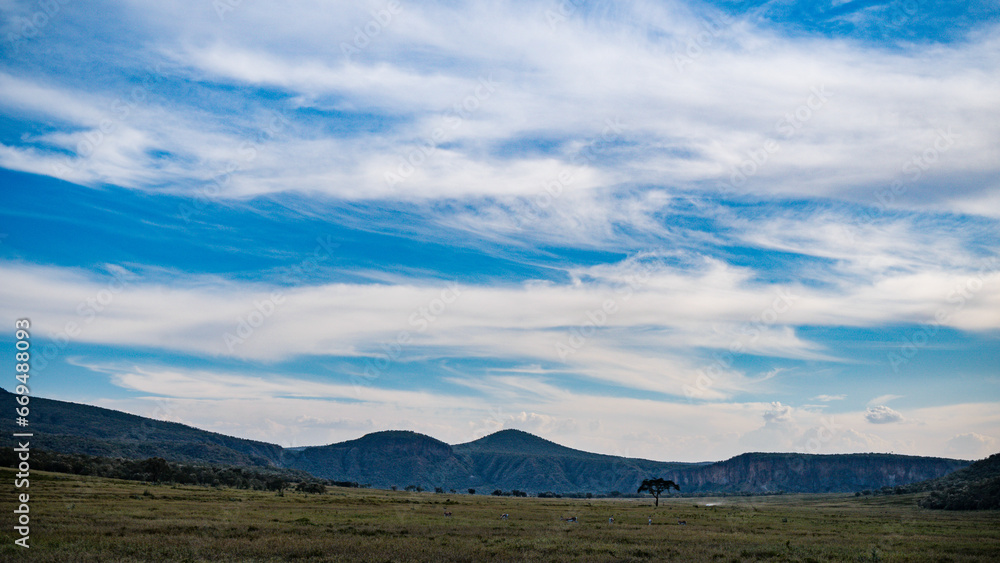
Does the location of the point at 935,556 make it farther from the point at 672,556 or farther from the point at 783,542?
the point at 672,556

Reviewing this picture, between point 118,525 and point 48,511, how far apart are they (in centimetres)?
813

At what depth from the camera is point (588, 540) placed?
109ft

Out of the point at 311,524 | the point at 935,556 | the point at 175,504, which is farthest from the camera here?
the point at 175,504

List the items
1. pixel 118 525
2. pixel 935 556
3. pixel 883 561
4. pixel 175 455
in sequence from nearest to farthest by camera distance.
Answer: pixel 883 561 < pixel 935 556 < pixel 118 525 < pixel 175 455

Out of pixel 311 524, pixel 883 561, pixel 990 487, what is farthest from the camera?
pixel 990 487

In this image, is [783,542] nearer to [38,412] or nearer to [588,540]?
[588,540]

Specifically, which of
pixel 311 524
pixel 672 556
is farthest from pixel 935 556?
pixel 311 524

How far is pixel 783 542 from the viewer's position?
114 feet

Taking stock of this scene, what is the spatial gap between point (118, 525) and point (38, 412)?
20734 cm

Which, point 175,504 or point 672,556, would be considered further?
point 175,504

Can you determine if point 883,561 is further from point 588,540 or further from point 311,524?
point 311,524

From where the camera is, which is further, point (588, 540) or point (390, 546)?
point (588, 540)

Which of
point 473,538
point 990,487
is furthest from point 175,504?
point 990,487

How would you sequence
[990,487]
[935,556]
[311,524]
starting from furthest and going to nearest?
[990,487]
[311,524]
[935,556]
